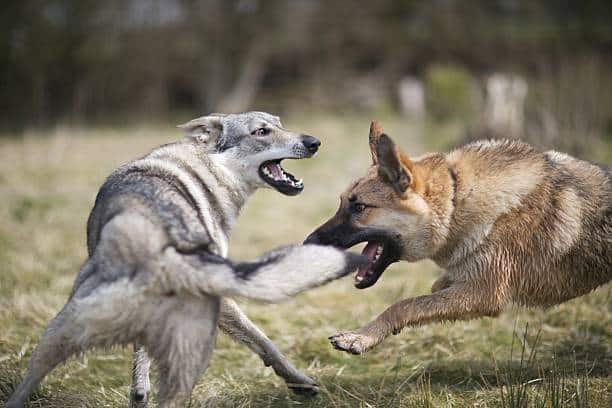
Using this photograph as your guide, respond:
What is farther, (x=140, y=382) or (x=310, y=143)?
(x=310, y=143)

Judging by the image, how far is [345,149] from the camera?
13273 mm

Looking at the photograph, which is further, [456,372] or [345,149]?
[345,149]

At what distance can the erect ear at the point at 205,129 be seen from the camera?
3887 mm

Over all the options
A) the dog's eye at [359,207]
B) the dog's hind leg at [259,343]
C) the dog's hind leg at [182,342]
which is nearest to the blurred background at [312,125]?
the dog's hind leg at [259,343]

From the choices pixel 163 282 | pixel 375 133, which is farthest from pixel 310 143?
pixel 163 282

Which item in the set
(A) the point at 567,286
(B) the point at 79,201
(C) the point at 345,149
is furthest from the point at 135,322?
(C) the point at 345,149

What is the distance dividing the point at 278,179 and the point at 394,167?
986 millimetres

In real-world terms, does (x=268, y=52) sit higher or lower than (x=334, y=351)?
higher

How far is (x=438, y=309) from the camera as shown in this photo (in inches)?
133

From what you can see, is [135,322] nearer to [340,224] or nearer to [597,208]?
[340,224]

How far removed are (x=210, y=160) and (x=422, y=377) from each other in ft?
6.46

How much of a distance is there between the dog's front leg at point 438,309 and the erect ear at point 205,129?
5.39 ft

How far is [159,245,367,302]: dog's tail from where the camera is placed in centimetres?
242

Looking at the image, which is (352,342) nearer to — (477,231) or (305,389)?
(305,389)
